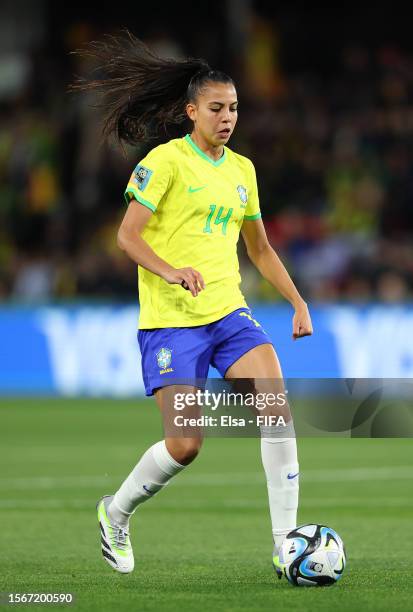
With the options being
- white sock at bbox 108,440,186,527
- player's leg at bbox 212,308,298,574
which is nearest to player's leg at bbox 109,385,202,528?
white sock at bbox 108,440,186,527

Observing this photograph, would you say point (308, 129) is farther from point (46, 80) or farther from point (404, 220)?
point (46, 80)

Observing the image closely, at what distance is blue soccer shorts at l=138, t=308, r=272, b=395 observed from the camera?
262 inches

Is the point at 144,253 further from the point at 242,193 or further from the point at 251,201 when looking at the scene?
the point at 251,201

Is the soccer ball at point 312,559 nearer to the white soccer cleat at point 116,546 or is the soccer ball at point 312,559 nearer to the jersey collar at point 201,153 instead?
the white soccer cleat at point 116,546

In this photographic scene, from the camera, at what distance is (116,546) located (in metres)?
6.89

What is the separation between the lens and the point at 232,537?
327 inches

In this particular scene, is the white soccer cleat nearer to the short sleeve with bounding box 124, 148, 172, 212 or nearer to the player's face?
the short sleeve with bounding box 124, 148, 172, 212

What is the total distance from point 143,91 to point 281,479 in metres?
2.10

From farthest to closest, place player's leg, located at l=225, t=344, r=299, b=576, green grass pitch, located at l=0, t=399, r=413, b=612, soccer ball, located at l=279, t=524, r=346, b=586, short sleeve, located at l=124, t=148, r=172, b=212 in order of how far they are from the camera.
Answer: short sleeve, located at l=124, t=148, r=172, b=212
player's leg, located at l=225, t=344, r=299, b=576
soccer ball, located at l=279, t=524, r=346, b=586
green grass pitch, located at l=0, t=399, r=413, b=612

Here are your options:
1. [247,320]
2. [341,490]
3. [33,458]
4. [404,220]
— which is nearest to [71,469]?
[33,458]

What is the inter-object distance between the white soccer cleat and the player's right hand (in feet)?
4.59

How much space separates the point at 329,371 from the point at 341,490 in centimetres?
686


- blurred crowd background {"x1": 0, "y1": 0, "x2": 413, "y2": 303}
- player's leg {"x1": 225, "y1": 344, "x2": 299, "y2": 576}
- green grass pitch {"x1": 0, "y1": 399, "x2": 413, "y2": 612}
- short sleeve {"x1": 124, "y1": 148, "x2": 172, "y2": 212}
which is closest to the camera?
green grass pitch {"x1": 0, "y1": 399, "x2": 413, "y2": 612}

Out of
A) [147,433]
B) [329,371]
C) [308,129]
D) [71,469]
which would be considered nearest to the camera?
[71,469]
